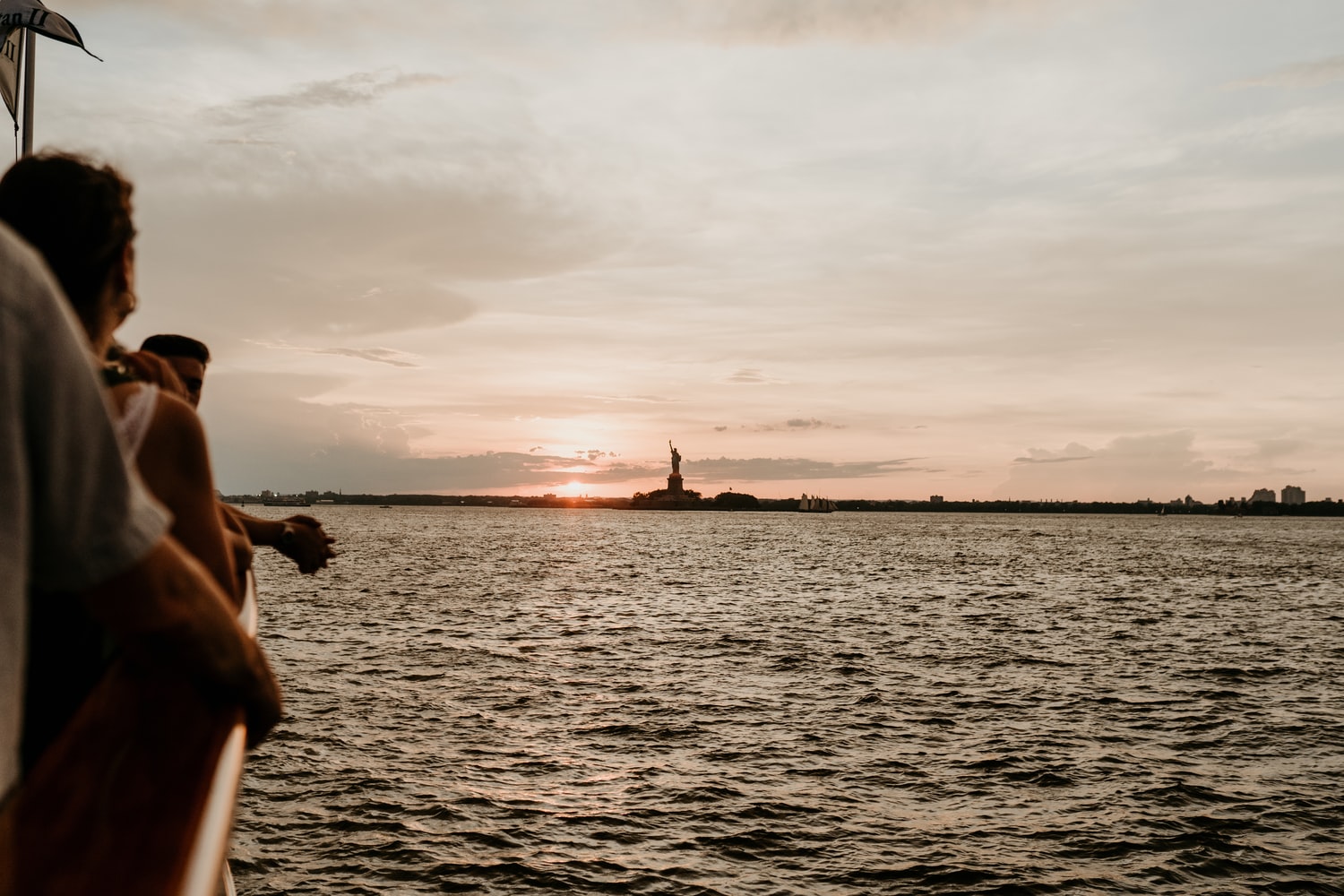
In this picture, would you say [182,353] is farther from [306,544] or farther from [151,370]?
[151,370]

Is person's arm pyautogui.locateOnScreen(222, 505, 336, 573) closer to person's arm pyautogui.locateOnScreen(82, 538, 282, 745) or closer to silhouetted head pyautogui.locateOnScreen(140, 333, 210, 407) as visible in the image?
silhouetted head pyautogui.locateOnScreen(140, 333, 210, 407)

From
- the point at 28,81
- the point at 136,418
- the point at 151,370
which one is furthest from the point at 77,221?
the point at 28,81

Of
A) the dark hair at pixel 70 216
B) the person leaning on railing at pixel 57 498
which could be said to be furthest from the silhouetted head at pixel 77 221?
the person leaning on railing at pixel 57 498

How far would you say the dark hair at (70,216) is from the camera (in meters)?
2.11

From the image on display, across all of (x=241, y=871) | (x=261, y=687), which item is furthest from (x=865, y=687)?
(x=261, y=687)

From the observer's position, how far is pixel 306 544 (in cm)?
479

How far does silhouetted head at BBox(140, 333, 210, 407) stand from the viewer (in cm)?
407

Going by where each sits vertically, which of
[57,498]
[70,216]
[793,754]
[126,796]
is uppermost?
[70,216]

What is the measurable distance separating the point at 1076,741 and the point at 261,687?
1994cm

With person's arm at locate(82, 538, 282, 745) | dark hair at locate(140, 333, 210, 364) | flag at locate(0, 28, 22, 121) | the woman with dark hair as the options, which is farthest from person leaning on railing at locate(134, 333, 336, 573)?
flag at locate(0, 28, 22, 121)

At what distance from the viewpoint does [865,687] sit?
24.7 metres

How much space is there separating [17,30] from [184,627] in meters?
14.2

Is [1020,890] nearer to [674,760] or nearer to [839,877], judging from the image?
[839,877]

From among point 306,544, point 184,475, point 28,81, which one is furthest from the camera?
point 28,81
